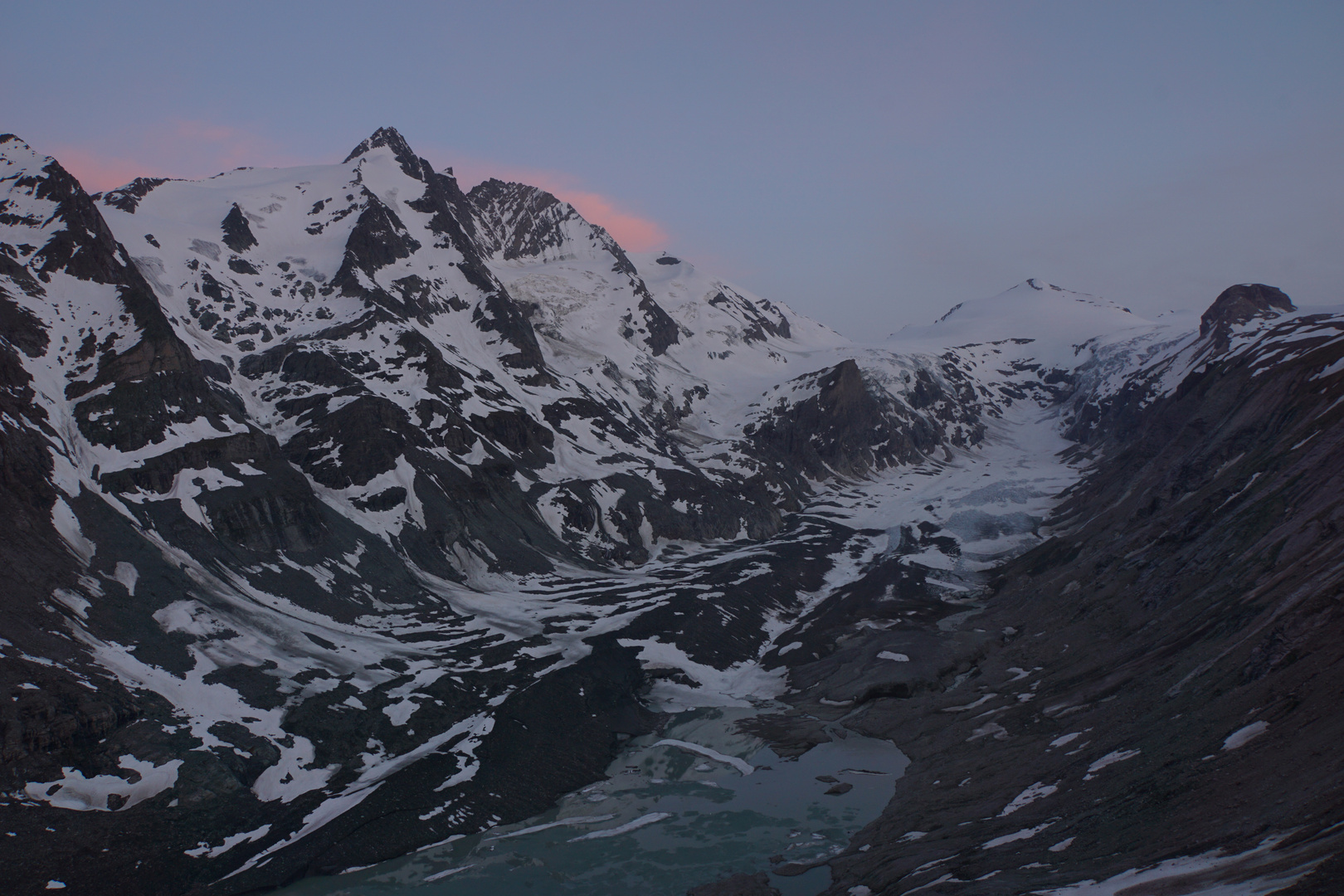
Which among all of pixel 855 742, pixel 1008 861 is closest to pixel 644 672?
pixel 855 742

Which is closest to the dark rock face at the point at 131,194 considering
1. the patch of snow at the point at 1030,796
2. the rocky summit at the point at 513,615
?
the rocky summit at the point at 513,615

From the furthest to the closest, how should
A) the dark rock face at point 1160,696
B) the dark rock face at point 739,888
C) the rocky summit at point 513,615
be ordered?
the dark rock face at point 739,888 → the rocky summit at point 513,615 → the dark rock face at point 1160,696

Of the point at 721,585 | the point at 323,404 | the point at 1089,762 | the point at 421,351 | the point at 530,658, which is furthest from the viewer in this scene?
the point at 421,351

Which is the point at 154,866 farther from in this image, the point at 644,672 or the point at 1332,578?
the point at 1332,578

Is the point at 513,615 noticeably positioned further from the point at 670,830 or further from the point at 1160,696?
the point at 1160,696

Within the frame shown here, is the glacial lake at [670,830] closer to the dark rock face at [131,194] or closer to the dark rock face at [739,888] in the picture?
the dark rock face at [739,888]

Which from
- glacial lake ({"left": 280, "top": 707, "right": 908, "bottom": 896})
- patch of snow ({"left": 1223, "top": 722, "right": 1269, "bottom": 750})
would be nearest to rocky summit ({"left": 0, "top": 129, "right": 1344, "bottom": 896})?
patch of snow ({"left": 1223, "top": 722, "right": 1269, "bottom": 750})

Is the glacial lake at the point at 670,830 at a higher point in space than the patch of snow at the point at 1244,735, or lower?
lower
